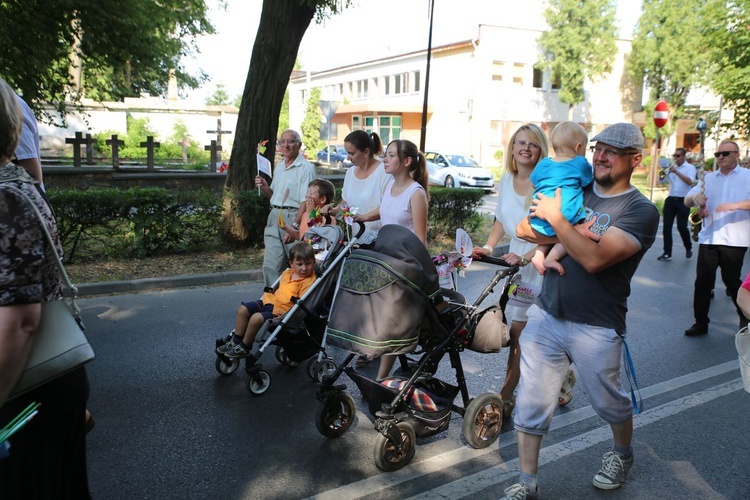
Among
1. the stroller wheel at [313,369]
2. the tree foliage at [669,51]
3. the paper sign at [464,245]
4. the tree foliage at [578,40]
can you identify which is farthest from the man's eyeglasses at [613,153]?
the tree foliage at [578,40]

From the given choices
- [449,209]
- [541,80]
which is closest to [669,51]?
[541,80]

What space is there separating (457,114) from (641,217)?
129ft

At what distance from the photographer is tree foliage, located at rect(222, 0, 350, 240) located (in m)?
10.0

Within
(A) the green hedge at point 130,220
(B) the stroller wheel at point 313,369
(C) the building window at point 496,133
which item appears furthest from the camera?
(C) the building window at point 496,133

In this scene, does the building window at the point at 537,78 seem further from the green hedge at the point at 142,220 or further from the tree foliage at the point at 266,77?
the green hedge at the point at 142,220

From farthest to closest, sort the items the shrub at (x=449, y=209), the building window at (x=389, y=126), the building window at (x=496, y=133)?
the building window at (x=389, y=126)
the building window at (x=496, y=133)
the shrub at (x=449, y=209)

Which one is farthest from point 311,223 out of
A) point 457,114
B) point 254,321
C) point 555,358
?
point 457,114

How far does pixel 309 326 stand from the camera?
15.4ft

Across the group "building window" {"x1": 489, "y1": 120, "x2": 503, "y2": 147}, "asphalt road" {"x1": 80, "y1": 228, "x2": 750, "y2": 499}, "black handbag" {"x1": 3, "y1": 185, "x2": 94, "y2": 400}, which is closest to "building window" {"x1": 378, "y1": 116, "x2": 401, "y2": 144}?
"building window" {"x1": 489, "y1": 120, "x2": 503, "y2": 147}

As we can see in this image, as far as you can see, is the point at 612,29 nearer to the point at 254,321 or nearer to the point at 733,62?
the point at 733,62

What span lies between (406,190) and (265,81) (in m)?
6.09

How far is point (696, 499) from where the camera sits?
3.50 metres

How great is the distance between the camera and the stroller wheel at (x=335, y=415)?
3.96 m

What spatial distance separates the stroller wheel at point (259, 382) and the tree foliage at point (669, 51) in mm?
36474
